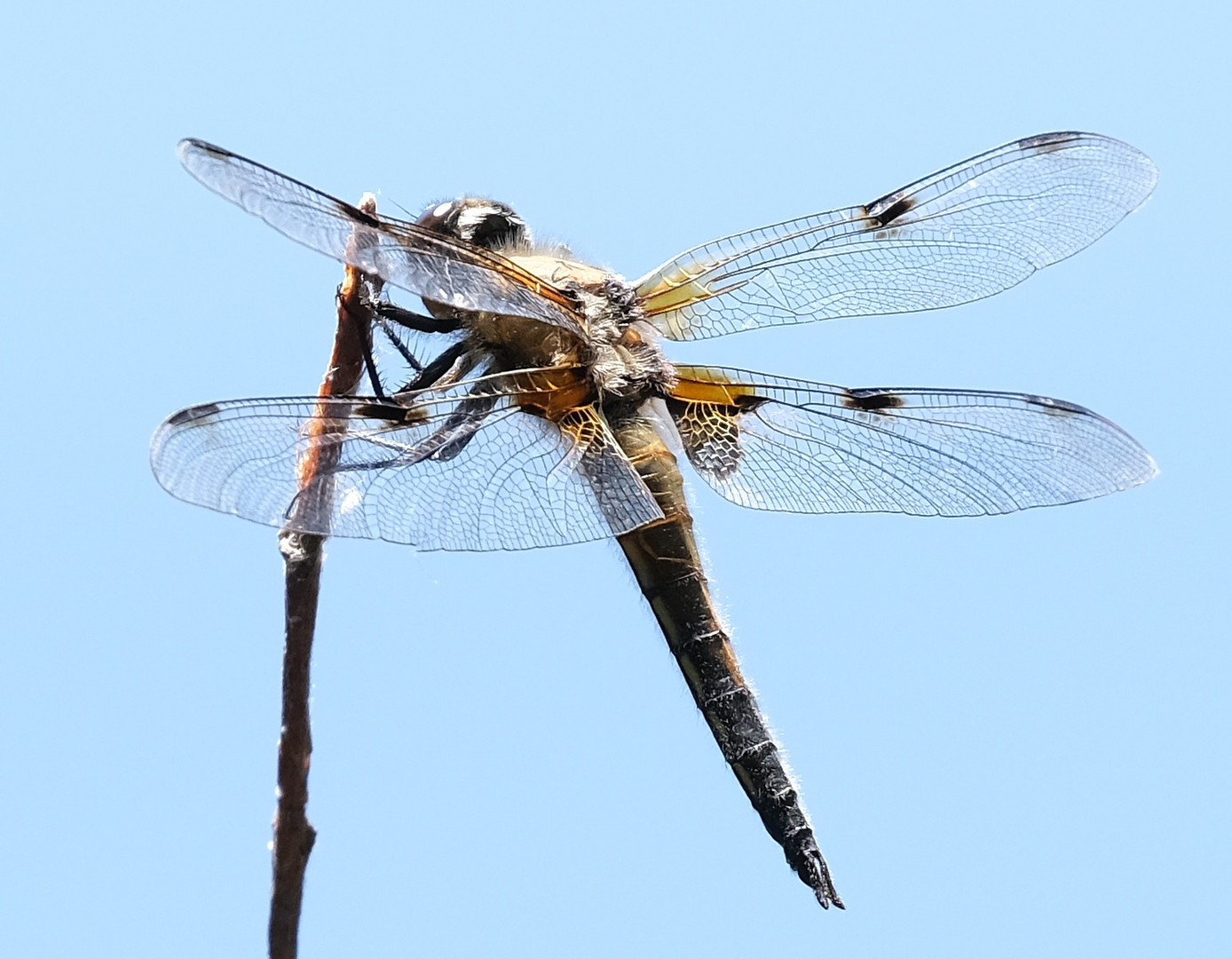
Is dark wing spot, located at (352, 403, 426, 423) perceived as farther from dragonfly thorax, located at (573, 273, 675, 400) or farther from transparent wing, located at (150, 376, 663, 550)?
dragonfly thorax, located at (573, 273, 675, 400)

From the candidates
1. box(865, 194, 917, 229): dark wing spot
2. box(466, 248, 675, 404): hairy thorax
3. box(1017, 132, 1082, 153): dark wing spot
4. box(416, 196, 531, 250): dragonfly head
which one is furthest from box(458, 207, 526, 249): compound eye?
box(1017, 132, 1082, 153): dark wing spot

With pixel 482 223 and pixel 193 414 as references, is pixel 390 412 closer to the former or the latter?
pixel 193 414

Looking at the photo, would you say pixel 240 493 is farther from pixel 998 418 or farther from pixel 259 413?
pixel 998 418

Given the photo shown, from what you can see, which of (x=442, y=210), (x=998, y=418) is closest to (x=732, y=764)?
(x=998, y=418)

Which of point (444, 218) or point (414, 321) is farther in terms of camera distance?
point (444, 218)

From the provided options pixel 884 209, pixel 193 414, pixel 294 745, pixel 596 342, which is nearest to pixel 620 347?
pixel 596 342

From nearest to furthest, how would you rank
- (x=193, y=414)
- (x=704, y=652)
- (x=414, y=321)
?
(x=193, y=414)
(x=704, y=652)
(x=414, y=321)

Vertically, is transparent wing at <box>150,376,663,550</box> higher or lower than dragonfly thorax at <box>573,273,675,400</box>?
lower
